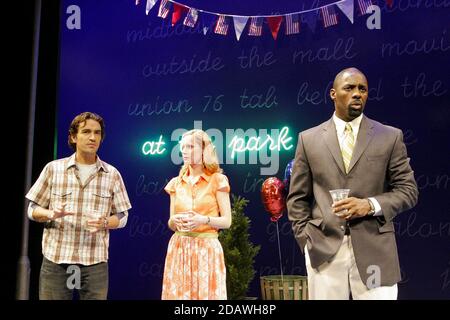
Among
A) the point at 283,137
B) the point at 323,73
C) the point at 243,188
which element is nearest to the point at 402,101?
the point at 323,73

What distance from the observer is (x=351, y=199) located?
3.44m

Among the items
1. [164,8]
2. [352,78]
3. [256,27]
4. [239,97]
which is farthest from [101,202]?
[256,27]

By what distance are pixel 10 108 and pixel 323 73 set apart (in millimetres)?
3158

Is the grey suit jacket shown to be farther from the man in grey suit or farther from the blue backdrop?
the blue backdrop

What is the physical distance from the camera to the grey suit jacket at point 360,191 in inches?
138

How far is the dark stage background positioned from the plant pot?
0.55 m

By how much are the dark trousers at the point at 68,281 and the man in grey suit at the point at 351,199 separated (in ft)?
4.85

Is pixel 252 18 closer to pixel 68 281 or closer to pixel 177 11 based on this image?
pixel 177 11

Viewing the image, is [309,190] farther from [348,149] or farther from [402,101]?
[402,101]

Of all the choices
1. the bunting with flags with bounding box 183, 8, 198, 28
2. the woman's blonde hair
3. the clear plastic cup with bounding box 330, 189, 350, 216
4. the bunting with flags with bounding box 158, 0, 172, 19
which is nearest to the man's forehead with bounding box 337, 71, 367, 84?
the clear plastic cup with bounding box 330, 189, 350, 216

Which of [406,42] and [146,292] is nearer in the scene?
[406,42]

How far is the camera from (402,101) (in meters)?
6.07

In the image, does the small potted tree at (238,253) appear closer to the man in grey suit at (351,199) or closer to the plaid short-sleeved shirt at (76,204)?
the plaid short-sleeved shirt at (76,204)

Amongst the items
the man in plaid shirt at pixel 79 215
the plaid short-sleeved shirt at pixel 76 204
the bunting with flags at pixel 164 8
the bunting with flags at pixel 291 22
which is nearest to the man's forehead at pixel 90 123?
the man in plaid shirt at pixel 79 215
